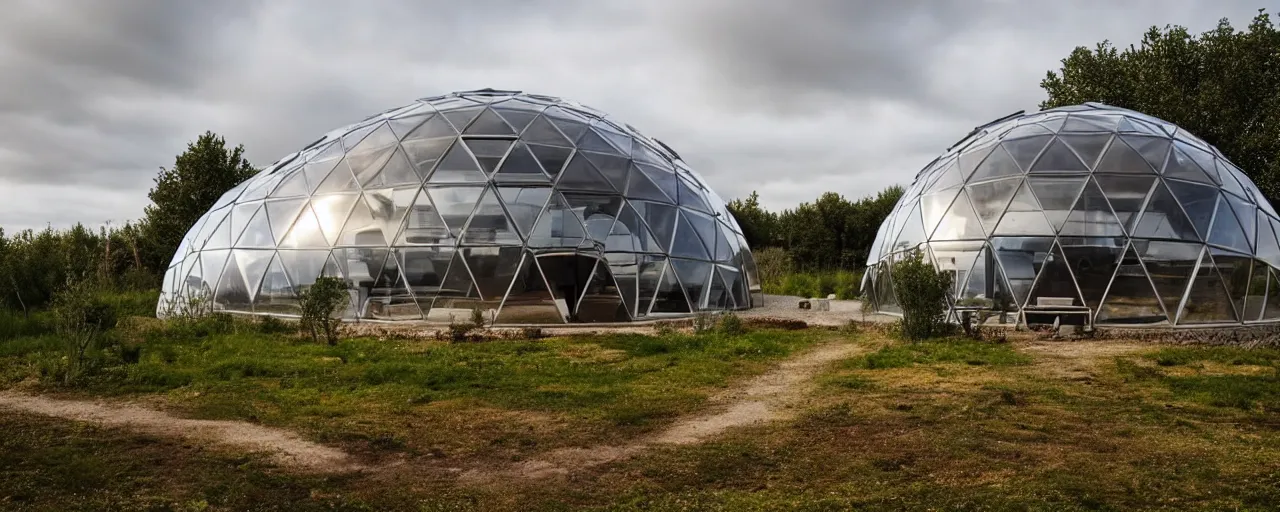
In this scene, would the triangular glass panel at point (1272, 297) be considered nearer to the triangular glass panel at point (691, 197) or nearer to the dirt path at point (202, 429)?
the triangular glass panel at point (691, 197)

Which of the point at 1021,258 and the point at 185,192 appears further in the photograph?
the point at 185,192

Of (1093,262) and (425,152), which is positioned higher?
(425,152)

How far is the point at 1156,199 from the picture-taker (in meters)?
18.2

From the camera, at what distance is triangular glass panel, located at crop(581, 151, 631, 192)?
68.4 feet

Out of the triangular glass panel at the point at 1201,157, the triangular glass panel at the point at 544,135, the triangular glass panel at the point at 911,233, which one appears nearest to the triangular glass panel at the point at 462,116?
the triangular glass panel at the point at 544,135

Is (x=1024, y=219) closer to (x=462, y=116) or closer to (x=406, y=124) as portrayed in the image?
(x=462, y=116)

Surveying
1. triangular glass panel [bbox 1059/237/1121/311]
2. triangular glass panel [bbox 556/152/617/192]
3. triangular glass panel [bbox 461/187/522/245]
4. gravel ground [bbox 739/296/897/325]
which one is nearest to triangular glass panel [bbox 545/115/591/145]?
triangular glass panel [bbox 556/152/617/192]

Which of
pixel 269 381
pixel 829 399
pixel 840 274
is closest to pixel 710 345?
Result: pixel 829 399

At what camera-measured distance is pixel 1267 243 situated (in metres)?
18.6

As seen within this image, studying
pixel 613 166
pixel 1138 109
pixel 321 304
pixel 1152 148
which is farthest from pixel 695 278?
pixel 1138 109

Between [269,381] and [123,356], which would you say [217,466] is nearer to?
[269,381]

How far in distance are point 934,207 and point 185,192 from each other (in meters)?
27.8

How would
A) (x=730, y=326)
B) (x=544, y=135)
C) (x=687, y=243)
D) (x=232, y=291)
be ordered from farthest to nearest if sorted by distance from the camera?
(x=544, y=135) → (x=687, y=243) → (x=232, y=291) → (x=730, y=326)

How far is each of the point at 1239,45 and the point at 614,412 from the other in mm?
31263
